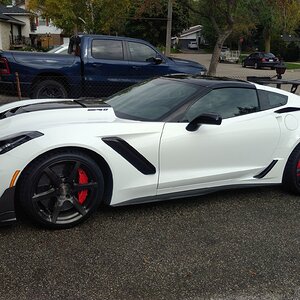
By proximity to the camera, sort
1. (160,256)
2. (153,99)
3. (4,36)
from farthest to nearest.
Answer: (4,36), (153,99), (160,256)

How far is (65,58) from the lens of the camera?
9266 mm

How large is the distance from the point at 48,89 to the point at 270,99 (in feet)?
19.2

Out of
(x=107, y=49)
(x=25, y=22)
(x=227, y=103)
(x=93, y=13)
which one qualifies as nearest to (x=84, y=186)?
(x=227, y=103)

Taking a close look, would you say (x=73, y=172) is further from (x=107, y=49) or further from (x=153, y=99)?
(x=107, y=49)

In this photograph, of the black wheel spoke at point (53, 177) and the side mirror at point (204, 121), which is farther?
the side mirror at point (204, 121)

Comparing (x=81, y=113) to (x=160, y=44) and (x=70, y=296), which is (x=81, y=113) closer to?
(x=70, y=296)

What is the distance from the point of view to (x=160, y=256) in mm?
3357

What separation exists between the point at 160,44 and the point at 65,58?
32.7m

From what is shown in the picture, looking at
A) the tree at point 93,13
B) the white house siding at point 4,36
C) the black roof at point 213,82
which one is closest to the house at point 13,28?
the white house siding at point 4,36

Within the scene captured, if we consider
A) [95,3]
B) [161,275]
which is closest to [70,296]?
[161,275]

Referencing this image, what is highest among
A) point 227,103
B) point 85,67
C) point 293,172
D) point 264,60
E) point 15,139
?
point 227,103

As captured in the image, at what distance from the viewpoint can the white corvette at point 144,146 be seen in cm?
350

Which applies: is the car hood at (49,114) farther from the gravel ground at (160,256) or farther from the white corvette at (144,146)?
the gravel ground at (160,256)

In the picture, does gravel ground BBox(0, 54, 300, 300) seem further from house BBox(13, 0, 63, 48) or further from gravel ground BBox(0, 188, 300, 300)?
house BBox(13, 0, 63, 48)
